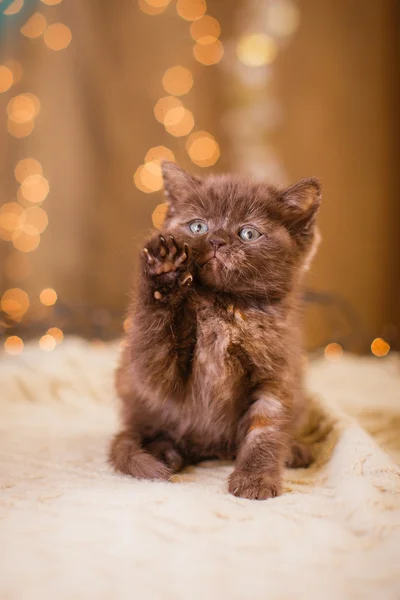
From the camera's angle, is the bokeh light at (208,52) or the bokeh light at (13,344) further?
the bokeh light at (208,52)

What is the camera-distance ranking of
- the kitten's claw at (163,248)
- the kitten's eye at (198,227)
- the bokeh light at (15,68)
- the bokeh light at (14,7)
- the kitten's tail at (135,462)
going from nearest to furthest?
the kitten's claw at (163,248)
the kitten's tail at (135,462)
the kitten's eye at (198,227)
the bokeh light at (14,7)
the bokeh light at (15,68)

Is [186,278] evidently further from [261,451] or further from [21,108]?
[21,108]

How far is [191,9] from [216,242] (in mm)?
2594

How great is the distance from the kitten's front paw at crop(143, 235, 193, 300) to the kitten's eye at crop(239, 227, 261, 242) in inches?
8.3

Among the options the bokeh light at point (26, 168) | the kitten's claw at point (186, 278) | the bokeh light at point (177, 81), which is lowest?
the kitten's claw at point (186, 278)

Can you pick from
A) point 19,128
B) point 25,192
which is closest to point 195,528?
point 25,192

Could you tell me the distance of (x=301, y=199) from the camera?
1258mm

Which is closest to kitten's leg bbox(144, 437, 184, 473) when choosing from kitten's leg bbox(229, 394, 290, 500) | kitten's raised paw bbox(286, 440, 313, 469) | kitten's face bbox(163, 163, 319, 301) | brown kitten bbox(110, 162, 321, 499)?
brown kitten bbox(110, 162, 321, 499)

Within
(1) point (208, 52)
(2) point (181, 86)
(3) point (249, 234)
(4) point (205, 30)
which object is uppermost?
(4) point (205, 30)

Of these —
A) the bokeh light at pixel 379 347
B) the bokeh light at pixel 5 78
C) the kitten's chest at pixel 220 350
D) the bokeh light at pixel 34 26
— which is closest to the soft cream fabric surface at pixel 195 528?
the kitten's chest at pixel 220 350

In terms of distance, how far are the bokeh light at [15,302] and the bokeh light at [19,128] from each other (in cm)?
86

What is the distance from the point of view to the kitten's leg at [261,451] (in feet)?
3.26

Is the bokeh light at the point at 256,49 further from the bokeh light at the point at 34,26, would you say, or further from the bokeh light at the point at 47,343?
the bokeh light at the point at 47,343

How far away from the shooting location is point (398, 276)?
3332mm
